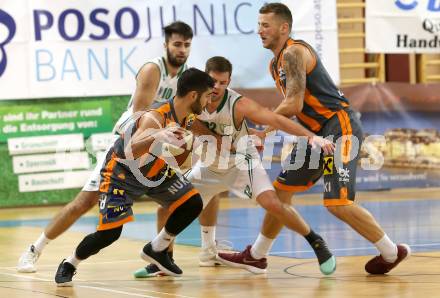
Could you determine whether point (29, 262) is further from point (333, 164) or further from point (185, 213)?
point (333, 164)

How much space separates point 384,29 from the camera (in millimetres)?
15633

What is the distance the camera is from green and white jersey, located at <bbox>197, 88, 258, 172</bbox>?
7.75 metres

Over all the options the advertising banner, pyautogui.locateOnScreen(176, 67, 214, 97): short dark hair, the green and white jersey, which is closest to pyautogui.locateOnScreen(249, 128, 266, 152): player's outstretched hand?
the green and white jersey

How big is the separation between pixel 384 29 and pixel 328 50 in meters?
1.08

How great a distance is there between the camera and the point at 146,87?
7.88 metres

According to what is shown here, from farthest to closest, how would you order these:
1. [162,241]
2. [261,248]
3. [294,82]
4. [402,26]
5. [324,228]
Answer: [402,26], [324,228], [261,248], [162,241], [294,82]

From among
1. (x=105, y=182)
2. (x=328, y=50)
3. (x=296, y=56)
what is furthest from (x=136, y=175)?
(x=328, y=50)

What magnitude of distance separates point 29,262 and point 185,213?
1447 millimetres

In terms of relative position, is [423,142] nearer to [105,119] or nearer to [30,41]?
[105,119]

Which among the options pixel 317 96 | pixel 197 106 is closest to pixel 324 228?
pixel 317 96

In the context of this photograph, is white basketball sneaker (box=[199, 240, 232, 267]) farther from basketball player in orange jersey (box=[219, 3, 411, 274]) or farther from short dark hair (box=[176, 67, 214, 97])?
short dark hair (box=[176, 67, 214, 97])

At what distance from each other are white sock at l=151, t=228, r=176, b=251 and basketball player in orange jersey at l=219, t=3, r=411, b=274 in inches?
28.5

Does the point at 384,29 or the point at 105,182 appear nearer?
the point at 105,182

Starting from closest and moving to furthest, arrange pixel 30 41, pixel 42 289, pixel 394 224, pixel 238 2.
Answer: pixel 42 289, pixel 394 224, pixel 30 41, pixel 238 2
